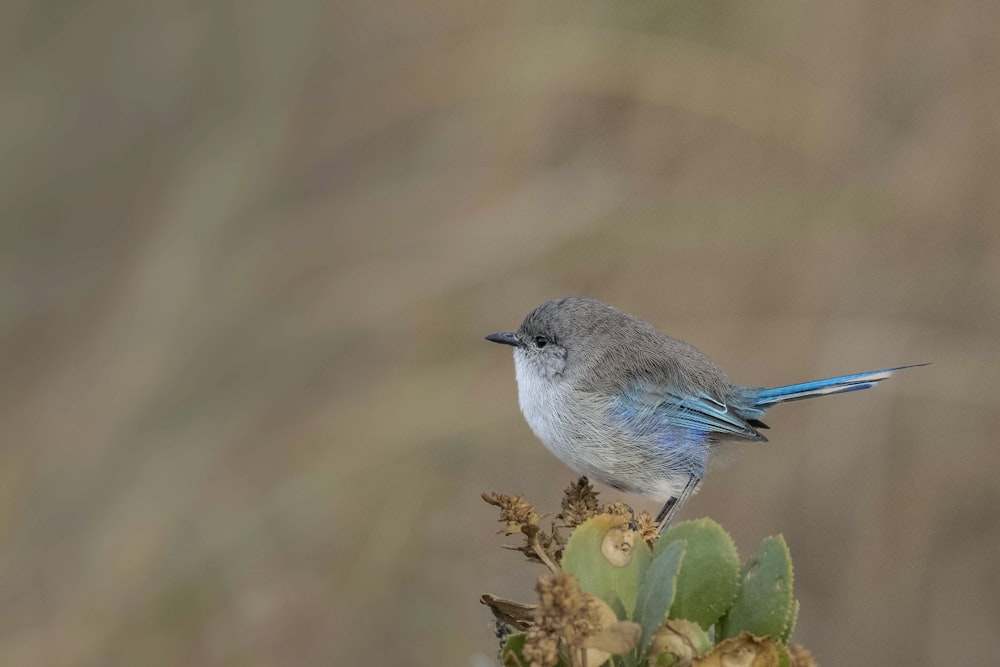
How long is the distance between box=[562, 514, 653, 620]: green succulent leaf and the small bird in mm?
1367

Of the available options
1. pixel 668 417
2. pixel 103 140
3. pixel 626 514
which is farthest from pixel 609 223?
pixel 626 514

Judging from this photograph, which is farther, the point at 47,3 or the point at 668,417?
the point at 47,3

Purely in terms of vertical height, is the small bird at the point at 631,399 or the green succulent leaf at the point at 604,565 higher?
the small bird at the point at 631,399

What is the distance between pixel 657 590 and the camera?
1.67 metres

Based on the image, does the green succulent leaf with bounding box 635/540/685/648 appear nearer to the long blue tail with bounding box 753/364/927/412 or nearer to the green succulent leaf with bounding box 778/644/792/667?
the green succulent leaf with bounding box 778/644/792/667

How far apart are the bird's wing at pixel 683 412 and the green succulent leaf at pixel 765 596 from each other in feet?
5.07

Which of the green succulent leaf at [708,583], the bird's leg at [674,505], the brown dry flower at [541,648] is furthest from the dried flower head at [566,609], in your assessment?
the bird's leg at [674,505]

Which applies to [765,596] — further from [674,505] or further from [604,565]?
[674,505]

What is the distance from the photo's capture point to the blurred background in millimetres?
4508

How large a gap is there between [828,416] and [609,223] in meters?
1.37

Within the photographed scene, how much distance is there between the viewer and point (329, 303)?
4723 millimetres

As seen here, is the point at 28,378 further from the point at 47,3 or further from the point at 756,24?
the point at 756,24

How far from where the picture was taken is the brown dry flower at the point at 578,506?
2076 mm

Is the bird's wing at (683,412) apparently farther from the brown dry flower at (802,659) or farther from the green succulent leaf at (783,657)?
the brown dry flower at (802,659)
